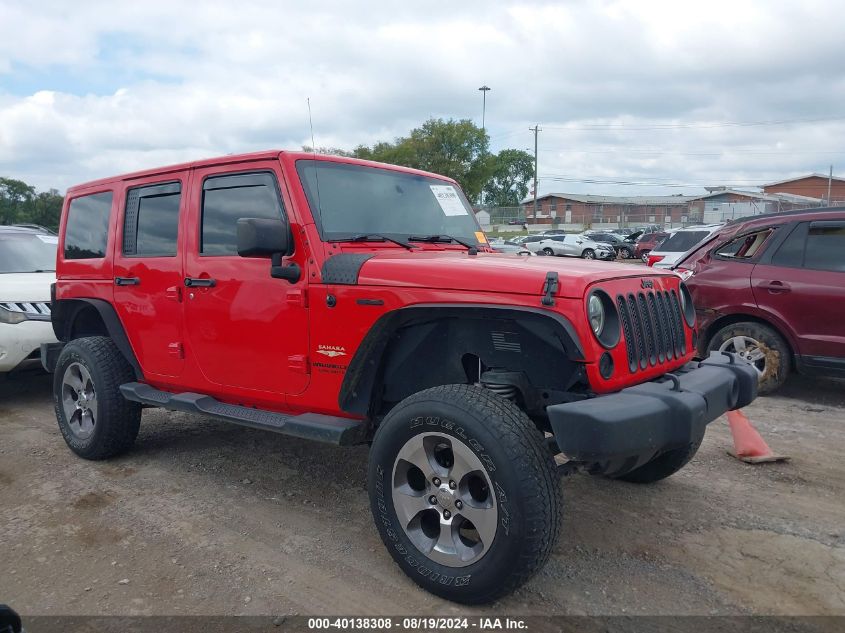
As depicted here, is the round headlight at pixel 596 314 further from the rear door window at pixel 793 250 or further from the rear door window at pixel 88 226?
the rear door window at pixel 793 250

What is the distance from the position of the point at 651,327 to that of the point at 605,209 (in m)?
75.7

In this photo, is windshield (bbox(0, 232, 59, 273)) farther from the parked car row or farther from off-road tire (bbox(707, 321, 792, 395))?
off-road tire (bbox(707, 321, 792, 395))

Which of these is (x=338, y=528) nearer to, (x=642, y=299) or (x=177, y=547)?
(x=177, y=547)

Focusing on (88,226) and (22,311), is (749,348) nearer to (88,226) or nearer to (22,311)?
(88,226)

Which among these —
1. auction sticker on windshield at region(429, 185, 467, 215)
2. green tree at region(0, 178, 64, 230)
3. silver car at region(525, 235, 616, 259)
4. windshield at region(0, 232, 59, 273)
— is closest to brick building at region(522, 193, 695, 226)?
silver car at region(525, 235, 616, 259)

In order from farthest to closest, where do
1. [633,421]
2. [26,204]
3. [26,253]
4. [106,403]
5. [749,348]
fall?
[26,204] → [26,253] → [749,348] → [106,403] → [633,421]

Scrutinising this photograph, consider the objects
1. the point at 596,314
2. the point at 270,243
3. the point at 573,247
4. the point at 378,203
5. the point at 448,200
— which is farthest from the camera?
the point at 573,247

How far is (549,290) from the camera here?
9.34 feet


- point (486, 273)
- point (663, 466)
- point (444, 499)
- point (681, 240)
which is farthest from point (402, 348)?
point (681, 240)

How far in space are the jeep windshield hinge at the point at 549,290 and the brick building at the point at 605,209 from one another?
58100 mm

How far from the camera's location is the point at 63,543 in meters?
3.64

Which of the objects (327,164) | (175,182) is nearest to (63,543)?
(175,182)

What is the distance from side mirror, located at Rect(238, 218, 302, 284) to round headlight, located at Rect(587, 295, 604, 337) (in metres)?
1.52

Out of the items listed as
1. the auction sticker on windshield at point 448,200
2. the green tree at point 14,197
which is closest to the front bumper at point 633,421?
the auction sticker on windshield at point 448,200
